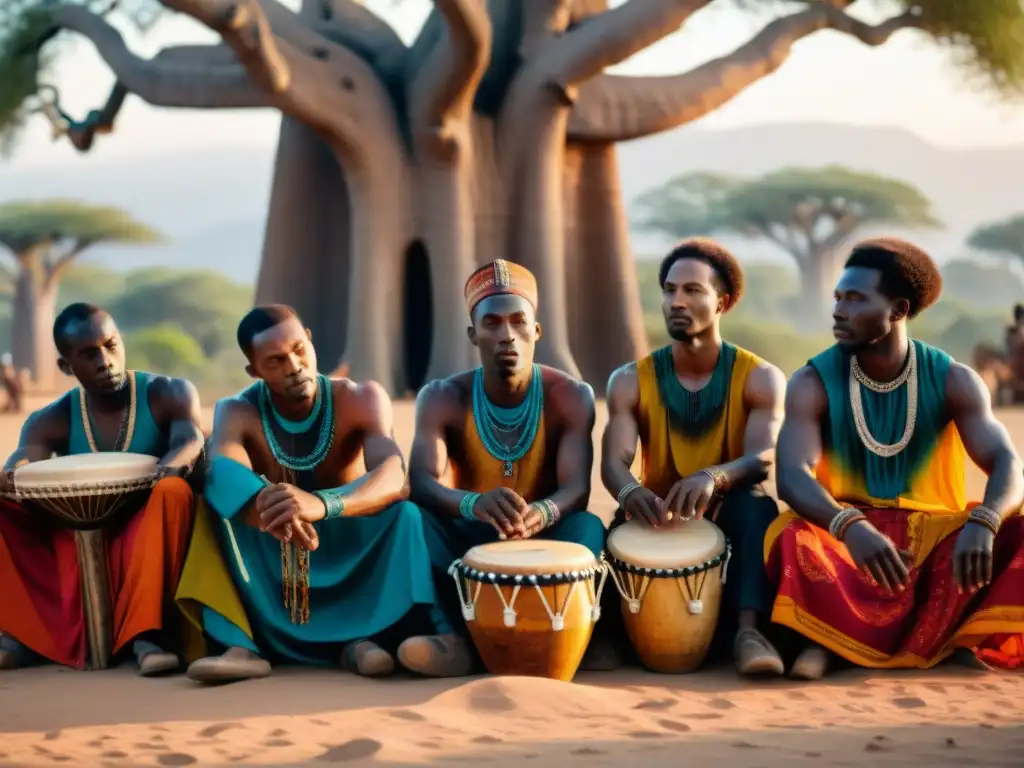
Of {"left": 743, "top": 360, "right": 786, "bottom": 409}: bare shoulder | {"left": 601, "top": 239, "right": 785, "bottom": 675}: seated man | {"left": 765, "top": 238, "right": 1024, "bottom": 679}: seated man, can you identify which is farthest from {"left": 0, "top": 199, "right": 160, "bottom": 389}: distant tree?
{"left": 765, "top": 238, "right": 1024, "bottom": 679}: seated man

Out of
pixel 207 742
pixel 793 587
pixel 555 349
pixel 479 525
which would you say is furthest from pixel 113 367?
pixel 555 349

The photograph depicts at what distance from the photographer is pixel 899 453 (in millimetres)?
5746

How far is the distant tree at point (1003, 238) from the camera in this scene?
150 ft

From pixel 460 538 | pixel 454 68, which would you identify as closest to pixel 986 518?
pixel 460 538

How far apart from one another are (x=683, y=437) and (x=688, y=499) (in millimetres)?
512

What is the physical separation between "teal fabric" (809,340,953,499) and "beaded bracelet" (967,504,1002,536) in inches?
16.9

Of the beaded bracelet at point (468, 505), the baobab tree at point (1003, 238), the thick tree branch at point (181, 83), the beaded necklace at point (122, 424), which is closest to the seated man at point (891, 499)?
the beaded bracelet at point (468, 505)

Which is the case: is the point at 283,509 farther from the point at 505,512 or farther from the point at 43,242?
the point at 43,242

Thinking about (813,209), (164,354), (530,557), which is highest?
(813,209)

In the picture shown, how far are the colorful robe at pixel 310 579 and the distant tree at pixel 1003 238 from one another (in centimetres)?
4346

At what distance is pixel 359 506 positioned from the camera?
5633mm

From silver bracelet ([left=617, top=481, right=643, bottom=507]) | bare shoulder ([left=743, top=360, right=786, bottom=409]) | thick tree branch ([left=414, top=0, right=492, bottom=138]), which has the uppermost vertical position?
thick tree branch ([left=414, top=0, right=492, bottom=138])

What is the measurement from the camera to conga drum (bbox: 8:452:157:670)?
5.57 metres

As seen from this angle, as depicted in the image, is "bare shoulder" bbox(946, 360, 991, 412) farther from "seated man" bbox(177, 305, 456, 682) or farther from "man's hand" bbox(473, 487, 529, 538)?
"seated man" bbox(177, 305, 456, 682)
